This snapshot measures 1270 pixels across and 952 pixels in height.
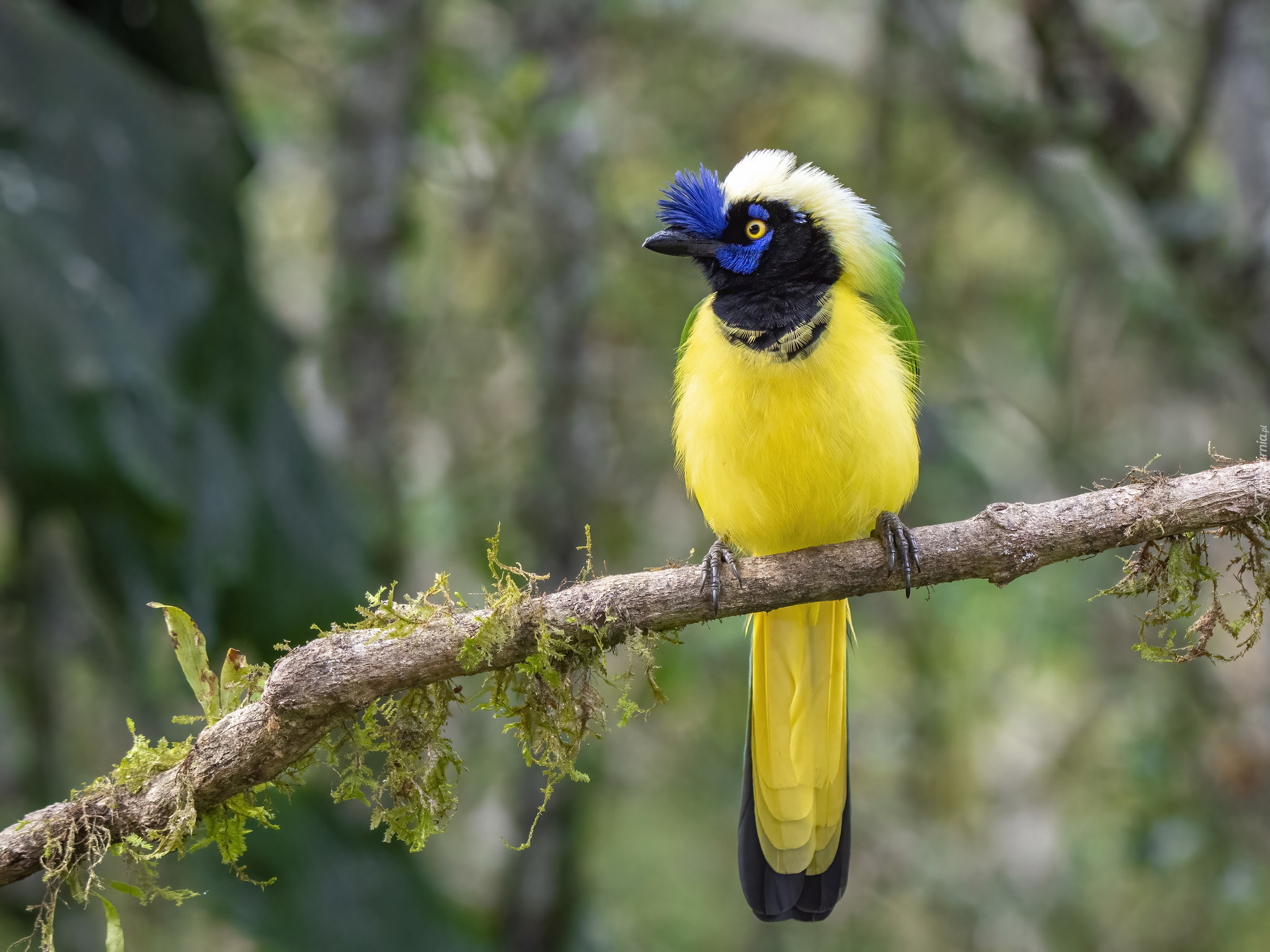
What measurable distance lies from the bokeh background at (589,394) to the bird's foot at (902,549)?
1.65 feet

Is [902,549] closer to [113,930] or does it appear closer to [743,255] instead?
[743,255]

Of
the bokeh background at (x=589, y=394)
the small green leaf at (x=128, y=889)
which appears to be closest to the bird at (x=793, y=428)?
the bokeh background at (x=589, y=394)

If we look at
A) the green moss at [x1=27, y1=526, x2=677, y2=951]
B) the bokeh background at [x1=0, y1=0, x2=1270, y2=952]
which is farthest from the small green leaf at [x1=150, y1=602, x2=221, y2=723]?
the bokeh background at [x1=0, y1=0, x2=1270, y2=952]

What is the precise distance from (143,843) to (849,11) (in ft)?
22.0

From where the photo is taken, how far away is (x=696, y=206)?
317 centimetres

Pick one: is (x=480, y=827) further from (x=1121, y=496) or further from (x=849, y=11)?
(x=1121, y=496)

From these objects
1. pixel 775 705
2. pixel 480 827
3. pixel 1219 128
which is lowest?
pixel 775 705

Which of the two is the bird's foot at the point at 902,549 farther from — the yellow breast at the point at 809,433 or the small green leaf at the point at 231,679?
the small green leaf at the point at 231,679

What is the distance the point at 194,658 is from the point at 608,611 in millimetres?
752

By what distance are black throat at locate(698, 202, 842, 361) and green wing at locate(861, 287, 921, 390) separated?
136 millimetres

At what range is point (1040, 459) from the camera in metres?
6.32

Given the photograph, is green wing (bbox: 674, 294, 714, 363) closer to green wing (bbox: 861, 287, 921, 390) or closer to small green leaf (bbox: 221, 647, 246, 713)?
green wing (bbox: 861, 287, 921, 390)

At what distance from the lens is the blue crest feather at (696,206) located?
315cm

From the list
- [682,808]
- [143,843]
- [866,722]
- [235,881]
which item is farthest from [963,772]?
[143,843]
